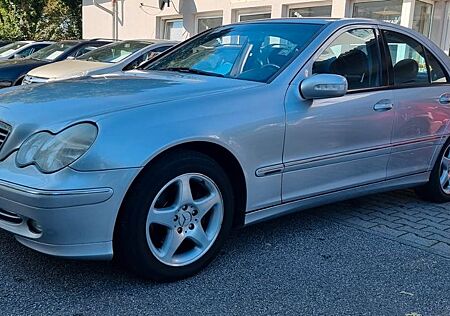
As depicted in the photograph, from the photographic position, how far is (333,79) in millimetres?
3295

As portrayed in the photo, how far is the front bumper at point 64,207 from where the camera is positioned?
244 centimetres

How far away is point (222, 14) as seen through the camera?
1331cm

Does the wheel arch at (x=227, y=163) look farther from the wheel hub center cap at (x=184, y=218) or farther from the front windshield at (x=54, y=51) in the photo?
the front windshield at (x=54, y=51)

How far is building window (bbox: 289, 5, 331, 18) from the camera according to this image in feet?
36.8

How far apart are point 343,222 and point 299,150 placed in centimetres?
108

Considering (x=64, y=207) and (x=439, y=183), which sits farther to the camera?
(x=439, y=183)

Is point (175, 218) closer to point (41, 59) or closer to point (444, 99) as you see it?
point (444, 99)

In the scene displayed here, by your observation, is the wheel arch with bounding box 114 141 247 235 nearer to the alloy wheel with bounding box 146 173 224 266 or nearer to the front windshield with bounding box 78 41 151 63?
the alloy wheel with bounding box 146 173 224 266

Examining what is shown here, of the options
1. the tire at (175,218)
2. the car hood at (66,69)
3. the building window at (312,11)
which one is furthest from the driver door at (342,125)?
the building window at (312,11)

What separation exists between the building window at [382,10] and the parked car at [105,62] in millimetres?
4475

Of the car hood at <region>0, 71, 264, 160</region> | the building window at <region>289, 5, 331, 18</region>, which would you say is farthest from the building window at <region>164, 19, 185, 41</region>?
the car hood at <region>0, 71, 264, 160</region>

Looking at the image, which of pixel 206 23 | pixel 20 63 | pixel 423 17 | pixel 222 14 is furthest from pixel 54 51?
pixel 423 17

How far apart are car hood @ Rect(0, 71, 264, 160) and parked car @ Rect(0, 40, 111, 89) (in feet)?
19.2

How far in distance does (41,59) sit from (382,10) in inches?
280
